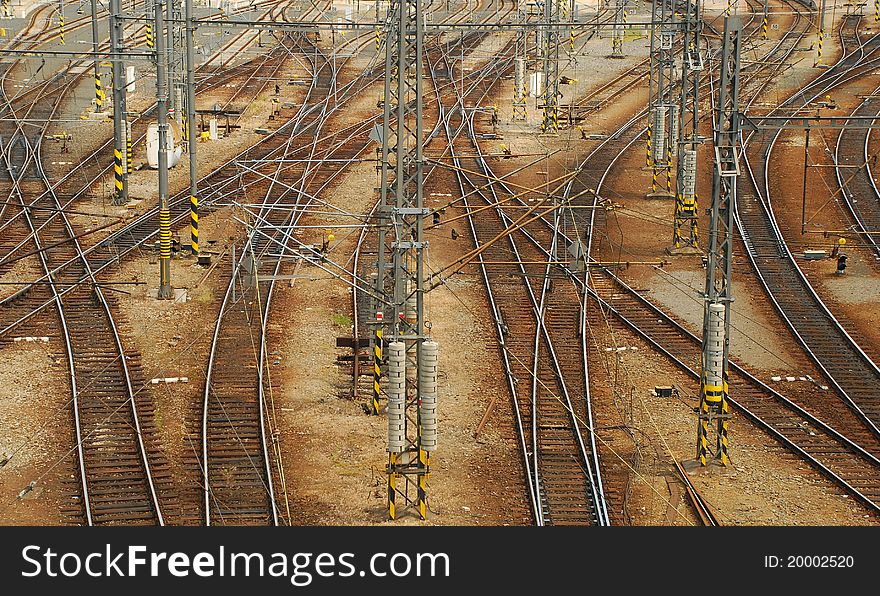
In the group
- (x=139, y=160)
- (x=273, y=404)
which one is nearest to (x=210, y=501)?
(x=273, y=404)

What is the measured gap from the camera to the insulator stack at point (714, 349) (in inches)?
776

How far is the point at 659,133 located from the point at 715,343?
15.8 meters

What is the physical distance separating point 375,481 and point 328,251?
10.9 meters

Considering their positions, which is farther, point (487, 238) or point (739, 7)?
point (739, 7)

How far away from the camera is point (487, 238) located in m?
31.8

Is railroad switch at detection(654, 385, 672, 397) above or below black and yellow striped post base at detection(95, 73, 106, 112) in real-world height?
below

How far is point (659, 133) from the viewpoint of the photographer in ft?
115

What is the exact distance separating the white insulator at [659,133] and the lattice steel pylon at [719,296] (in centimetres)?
1404

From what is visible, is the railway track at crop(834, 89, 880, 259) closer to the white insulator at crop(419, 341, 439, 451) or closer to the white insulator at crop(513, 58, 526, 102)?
the white insulator at crop(513, 58, 526, 102)

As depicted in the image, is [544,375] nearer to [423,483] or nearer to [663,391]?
[663,391]

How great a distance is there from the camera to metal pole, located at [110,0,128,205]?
3138 centimetres

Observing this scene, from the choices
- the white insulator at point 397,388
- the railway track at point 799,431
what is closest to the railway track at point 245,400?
the white insulator at point 397,388

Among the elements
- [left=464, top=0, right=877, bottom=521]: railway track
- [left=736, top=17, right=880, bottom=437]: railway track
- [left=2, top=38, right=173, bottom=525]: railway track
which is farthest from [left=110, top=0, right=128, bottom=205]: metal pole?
[left=736, top=17, right=880, bottom=437]: railway track
